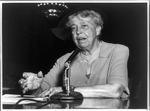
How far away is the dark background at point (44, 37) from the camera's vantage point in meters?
1.56

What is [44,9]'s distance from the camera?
1.64 m

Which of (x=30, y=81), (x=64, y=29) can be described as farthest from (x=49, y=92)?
(x=64, y=29)

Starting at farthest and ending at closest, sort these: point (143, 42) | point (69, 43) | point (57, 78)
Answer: point (69, 43) → point (57, 78) → point (143, 42)

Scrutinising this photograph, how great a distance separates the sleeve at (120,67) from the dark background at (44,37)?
112 millimetres

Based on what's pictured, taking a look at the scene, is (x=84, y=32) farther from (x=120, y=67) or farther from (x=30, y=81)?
(x=30, y=81)

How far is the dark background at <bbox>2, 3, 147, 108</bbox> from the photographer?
5.12 ft

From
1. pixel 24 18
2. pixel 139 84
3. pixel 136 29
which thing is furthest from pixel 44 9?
pixel 139 84

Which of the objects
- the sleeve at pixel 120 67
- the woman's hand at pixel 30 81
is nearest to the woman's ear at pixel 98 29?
the sleeve at pixel 120 67

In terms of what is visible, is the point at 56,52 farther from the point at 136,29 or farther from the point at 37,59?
the point at 136,29

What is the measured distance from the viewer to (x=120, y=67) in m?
1.46

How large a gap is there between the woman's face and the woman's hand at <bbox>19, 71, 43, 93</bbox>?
0.41 metres

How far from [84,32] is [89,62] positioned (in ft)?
0.74

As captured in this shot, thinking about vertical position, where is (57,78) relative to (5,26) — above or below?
below

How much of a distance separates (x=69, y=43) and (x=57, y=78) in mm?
316
